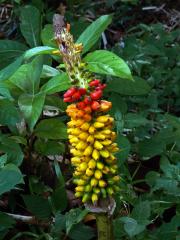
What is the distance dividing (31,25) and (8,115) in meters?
0.74

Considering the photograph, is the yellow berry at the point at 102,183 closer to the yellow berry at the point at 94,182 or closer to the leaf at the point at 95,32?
the yellow berry at the point at 94,182

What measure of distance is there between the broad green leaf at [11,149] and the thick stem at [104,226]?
0.52m

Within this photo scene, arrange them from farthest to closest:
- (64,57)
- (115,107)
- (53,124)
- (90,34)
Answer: (115,107), (53,124), (90,34), (64,57)

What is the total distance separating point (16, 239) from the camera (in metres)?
2.44

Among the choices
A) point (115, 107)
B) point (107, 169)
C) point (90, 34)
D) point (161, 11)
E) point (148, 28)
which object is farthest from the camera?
point (161, 11)

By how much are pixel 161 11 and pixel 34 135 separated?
2.37m

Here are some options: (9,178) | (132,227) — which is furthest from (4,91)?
(132,227)

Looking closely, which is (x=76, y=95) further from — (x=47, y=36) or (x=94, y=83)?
(x=47, y=36)

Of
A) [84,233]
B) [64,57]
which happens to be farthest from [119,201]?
[64,57]

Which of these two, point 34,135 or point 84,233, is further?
point 34,135

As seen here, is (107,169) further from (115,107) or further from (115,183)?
(115,107)

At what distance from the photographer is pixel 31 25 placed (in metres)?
2.78

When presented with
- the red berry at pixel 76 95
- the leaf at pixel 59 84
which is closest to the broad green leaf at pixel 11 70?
the leaf at pixel 59 84

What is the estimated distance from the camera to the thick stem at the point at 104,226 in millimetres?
1896
